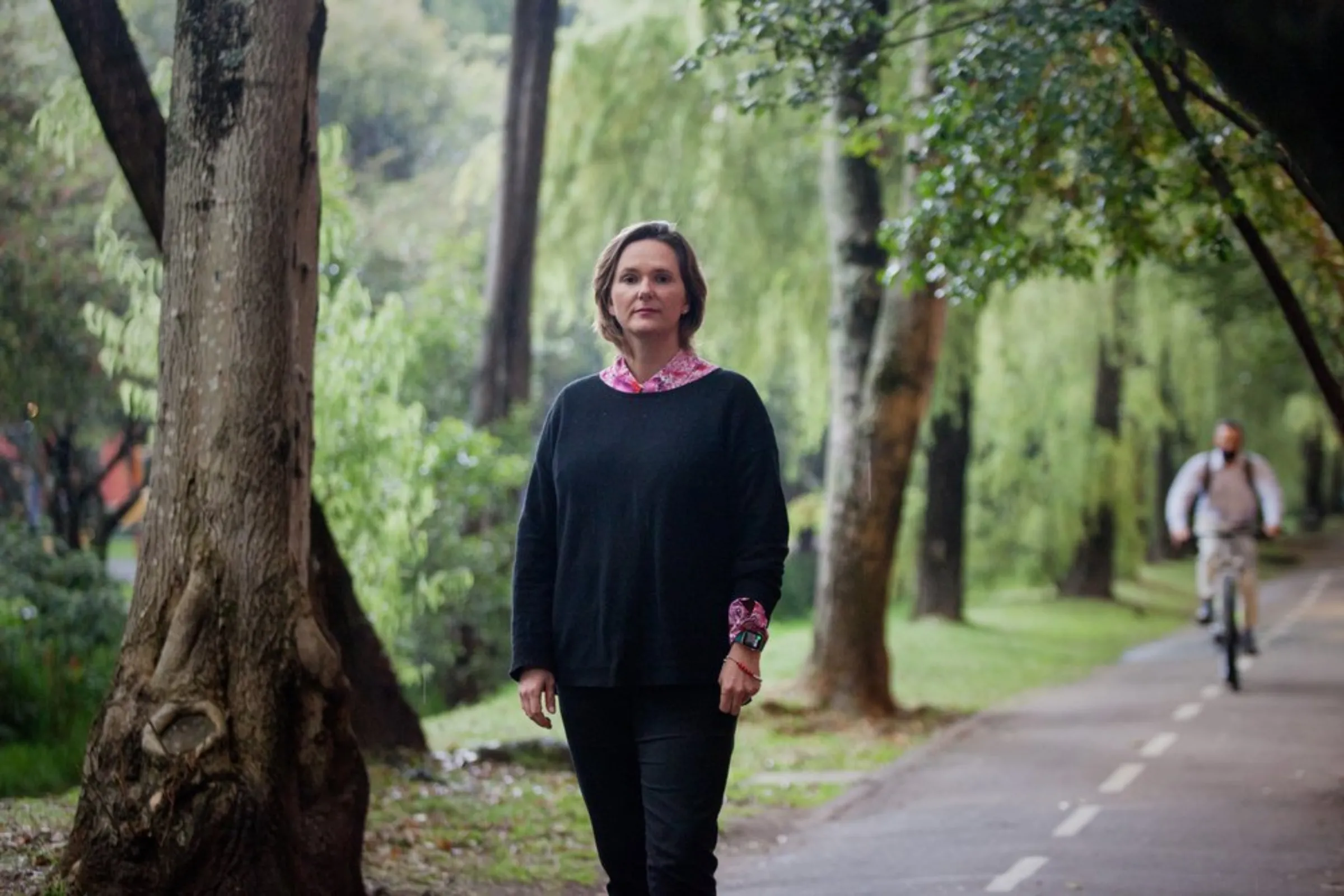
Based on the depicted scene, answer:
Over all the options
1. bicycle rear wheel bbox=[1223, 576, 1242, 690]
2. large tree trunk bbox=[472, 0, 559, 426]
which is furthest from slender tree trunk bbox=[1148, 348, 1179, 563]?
bicycle rear wheel bbox=[1223, 576, 1242, 690]

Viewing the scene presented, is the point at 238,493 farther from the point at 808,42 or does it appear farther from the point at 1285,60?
the point at 808,42

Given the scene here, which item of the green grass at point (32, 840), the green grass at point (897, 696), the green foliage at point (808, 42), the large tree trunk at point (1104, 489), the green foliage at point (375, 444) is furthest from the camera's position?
the large tree trunk at point (1104, 489)

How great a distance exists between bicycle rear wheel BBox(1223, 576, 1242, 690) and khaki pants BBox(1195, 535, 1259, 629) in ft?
0.39

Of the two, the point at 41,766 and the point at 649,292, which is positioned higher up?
the point at 649,292

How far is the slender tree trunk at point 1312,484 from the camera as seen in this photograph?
65188 millimetres

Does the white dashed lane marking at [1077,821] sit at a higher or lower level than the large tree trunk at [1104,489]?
lower

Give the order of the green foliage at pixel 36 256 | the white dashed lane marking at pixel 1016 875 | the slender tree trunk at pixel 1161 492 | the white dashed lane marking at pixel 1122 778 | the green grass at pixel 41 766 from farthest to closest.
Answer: the slender tree trunk at pixel 1161 492 < the green foliage at pixel 36 256 < the white dashed lane marking at pixel 1122 778 < the green grass at pixel 41 766 < the white dashed lane marking at pixel 1016 875

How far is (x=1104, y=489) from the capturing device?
29.4 metres

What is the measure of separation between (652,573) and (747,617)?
0.26 meters

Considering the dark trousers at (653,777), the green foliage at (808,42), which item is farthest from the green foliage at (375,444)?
the dark trousers at (653,777)

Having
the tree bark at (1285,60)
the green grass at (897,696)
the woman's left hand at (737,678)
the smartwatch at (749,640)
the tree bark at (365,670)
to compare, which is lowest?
the green grass at (897,696)

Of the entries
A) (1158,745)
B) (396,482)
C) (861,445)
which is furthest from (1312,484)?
(396,482)

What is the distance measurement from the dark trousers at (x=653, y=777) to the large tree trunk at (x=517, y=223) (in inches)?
561

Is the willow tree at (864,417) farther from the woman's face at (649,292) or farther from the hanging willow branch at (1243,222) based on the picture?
the woman's face at (649,292)
